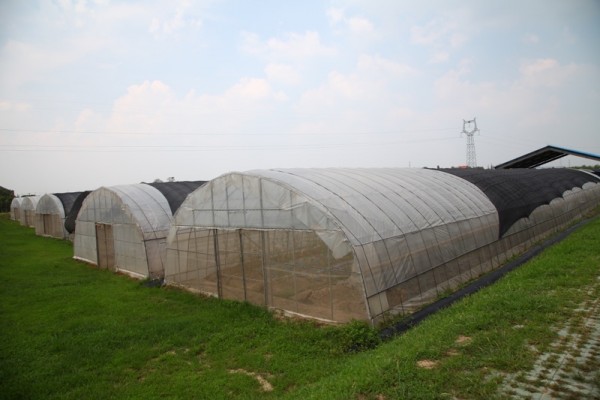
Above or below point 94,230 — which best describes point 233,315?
below

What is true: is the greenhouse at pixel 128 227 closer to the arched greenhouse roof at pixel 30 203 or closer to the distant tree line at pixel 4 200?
the arched greenhouse roof at pixel 30 203

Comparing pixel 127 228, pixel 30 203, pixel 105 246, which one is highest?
pixel 30 203

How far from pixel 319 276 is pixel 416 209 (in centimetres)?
511

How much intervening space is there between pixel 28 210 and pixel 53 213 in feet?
44.9

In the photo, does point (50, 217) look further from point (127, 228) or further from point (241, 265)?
point (241, 265)

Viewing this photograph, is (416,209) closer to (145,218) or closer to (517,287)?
(517,287)

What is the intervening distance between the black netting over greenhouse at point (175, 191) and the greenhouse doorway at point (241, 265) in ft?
22.2

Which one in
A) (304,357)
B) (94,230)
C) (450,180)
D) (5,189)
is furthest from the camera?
(5,189)

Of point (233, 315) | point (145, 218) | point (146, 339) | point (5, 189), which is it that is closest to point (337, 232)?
point (233, 315)

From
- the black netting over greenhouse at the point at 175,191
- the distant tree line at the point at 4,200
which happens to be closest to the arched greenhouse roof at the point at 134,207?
the black netting over greenhouse at the point at 175,191

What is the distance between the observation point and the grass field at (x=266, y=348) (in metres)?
6.55

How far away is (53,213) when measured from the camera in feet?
114

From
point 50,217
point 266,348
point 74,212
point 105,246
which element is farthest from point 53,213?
point 266,348

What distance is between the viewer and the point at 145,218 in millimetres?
18016
